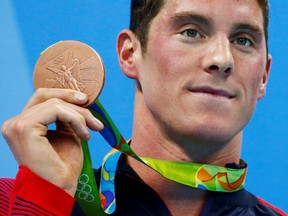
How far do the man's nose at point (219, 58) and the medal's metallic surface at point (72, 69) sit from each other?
0.81 ft

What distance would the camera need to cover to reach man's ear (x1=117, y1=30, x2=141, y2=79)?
1.55 metres

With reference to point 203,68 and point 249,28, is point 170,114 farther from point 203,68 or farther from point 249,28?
point 249,28

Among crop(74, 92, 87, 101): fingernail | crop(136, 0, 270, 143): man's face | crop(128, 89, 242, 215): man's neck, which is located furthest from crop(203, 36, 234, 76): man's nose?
crop(74, 92, 87, 101): fingernail

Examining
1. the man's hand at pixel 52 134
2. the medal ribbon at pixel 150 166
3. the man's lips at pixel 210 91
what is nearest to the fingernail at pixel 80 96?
the man's hand at pixel 52 134

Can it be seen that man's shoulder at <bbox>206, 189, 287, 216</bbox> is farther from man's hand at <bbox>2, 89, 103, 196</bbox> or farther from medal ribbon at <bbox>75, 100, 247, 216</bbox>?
man's hand at <bbox>2, 89, 103, 196</bbox>

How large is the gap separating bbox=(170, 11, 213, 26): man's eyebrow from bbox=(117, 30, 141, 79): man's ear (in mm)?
135

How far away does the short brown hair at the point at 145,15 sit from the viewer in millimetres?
1505

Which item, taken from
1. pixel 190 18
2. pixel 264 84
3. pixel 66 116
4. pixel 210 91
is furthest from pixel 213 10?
pixel 66 116

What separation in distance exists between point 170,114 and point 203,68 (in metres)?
0.13

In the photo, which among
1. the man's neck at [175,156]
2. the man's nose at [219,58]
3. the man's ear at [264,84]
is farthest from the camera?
the man's ear at [264,84]

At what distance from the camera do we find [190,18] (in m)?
1.43

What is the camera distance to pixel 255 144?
2.48m

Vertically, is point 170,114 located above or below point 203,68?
below

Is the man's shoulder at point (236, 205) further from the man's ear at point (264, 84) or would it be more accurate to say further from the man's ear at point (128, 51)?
the man's ear at point (128, 51)
